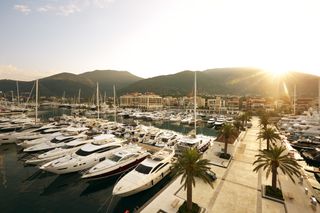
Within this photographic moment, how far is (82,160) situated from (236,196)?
763 inches

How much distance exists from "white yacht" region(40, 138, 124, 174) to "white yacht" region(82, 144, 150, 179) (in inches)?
104

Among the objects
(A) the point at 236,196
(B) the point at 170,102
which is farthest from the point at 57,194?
(B) the point at 170,102

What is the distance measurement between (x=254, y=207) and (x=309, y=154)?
2311 centimetres

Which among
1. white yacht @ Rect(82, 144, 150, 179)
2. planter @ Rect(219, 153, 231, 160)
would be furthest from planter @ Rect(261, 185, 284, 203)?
white yacht @ Rect(82, 144, 150, 179)

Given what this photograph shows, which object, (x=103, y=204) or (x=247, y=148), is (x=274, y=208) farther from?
(x=247, y=148)

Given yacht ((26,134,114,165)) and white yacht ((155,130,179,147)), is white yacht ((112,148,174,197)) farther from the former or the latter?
yacht ((26,134,114,165))

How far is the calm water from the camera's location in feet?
56.6

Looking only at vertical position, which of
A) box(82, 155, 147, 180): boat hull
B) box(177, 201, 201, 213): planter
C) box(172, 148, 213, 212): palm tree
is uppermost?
box(172, 148, 213, 212): palm tree

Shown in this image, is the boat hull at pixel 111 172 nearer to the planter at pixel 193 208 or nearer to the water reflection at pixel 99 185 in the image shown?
the water reflection at pixel 99 185

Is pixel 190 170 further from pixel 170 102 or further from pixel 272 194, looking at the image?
pixel 170 102

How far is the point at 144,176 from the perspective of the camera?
61.8 feet

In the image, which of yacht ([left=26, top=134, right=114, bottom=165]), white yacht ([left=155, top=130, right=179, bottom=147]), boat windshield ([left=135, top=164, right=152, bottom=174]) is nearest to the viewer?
boat windshield ([left=135, top=164, right=152, bottom=174])

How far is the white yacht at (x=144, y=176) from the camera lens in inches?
672

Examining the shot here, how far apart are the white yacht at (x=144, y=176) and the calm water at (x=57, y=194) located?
1093 mm
